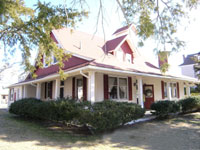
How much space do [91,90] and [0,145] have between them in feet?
15.4

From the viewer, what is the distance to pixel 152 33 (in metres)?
8.81

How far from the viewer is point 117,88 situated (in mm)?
11891

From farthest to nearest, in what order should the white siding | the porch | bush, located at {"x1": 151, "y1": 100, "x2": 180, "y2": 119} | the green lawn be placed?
1. the white siding
2. the porch
3. bush, located at {"x1": 151, "y1": 100, "x2": 180, "y2": 119}
4. the green lawn

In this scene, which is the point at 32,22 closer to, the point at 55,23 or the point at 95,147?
the point at 55,23

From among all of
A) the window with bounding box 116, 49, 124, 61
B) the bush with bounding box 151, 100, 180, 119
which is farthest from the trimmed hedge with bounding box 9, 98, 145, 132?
the window with bounding box 116, 49, 124, 61

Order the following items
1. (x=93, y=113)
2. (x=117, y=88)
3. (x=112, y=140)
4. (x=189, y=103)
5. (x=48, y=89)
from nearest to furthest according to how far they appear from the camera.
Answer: (x=112, y=140), (x=93, y=113), (x=117, y=88), (x=189, y=103), (x=48, y=89)

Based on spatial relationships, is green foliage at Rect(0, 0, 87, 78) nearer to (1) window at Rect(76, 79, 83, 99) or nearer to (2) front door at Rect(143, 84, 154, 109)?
(1) window at Rect(76, 79, 83, 99)

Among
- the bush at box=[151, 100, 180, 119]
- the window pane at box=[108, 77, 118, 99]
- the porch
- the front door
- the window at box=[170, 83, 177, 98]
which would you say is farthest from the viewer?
the window at box=[170, 83, 177, 98]

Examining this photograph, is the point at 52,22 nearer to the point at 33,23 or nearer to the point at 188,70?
the point at 33,23

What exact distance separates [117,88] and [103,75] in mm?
1440

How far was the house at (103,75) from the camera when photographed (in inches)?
404

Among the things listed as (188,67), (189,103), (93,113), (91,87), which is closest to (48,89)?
(91,87)

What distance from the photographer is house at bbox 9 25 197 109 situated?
10266 millimetres

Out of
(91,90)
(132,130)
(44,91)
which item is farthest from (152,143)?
(44,91)
